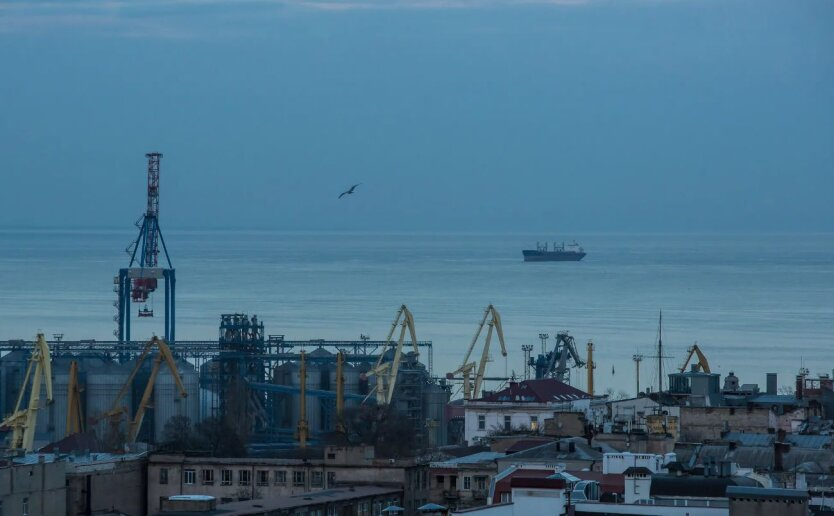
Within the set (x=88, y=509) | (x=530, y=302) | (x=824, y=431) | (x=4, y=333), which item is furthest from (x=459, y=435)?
(x=530, y=302)

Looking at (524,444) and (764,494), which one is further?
(524,444)

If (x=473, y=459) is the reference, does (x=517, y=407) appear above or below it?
above

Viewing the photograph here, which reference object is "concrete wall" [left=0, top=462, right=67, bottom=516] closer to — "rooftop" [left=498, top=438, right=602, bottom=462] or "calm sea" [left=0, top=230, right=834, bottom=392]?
"rooftop" [left=498, top=438, right=602, bottom=462]

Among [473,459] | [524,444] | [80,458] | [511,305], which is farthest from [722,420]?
[511,305]

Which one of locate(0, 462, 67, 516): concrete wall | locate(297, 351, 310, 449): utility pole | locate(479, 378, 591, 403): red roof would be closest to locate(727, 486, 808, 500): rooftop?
locate(0, 462, 67, 516): concrete wall

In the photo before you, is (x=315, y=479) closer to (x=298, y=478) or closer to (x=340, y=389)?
(x=298, y=478)

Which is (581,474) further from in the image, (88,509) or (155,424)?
(155,424)

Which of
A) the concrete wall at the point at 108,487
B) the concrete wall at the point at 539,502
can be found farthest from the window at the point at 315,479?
the concrete wall at the point at 539,502
